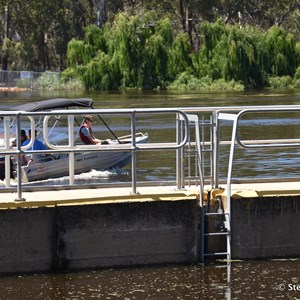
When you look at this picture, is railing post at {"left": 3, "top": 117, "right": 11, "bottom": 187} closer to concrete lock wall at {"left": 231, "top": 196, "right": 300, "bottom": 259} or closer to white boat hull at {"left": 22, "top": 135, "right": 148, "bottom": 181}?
concrete lock wall at {"left": 231, "top": 196, "right": 300, "bottom": 259}

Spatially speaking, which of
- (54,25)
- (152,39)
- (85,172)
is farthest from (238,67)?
(85,172)

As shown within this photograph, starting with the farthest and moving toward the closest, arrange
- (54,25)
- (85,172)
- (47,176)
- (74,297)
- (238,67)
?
(54,25), (238,67), (85,172), (47,176), (74,297)

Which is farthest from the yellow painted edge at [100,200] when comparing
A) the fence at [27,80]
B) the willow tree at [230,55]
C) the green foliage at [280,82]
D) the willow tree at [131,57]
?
the fence at [27,80]

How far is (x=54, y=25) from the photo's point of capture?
99.7m

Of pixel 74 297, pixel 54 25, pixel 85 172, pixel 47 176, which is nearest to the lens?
pixel 74 297

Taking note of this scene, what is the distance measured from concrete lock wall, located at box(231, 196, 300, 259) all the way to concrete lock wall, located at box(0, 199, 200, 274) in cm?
53

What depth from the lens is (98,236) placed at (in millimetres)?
11008

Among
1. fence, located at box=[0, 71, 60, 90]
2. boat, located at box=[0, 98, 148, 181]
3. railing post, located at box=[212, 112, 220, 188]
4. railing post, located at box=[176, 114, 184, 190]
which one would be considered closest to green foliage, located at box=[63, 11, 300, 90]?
fence, located at box=[0, 71, 60, 90]

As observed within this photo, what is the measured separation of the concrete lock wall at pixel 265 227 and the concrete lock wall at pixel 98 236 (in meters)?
0.53

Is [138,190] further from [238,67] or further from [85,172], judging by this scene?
[238,67]

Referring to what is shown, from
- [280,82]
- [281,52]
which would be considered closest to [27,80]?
[281,52]

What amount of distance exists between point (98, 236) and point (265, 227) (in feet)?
6.92

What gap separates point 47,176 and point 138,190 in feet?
27.9

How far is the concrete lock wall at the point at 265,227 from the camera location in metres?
11.3
